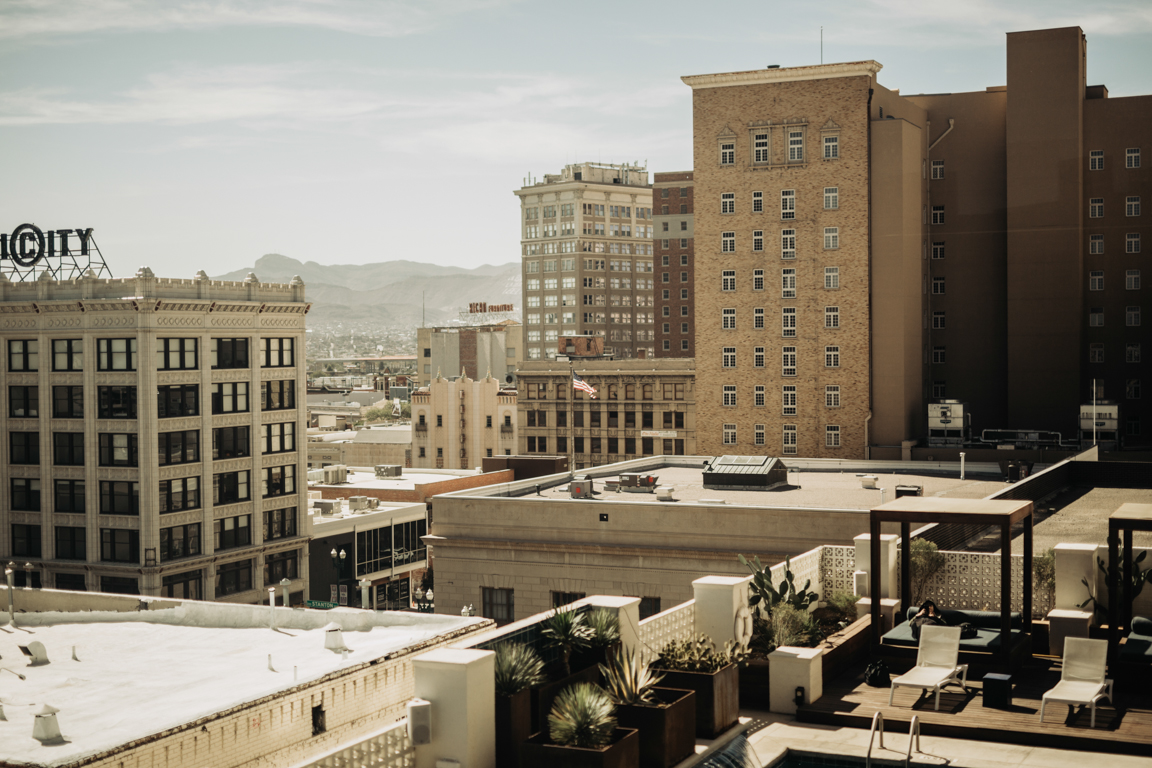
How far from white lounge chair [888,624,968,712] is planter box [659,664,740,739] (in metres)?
2.75

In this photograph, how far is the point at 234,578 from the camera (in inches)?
3088

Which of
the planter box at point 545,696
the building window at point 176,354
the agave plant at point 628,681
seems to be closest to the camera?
the planter box at point 545,696

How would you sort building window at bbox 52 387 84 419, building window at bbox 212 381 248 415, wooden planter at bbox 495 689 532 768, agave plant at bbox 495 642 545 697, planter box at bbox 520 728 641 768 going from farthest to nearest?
building window at bbox 212 381 248 415
building window at bbox 52 387 84 419
agave plant at bbox 495 642 545 697
wooden planter at bbox 495 689 532 768
planter box at bbox 520 728 641 768

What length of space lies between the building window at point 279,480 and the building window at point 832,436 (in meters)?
39.0

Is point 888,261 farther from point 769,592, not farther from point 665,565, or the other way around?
point 769,592

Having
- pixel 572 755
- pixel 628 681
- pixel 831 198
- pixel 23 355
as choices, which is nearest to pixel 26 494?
pixel 23 355

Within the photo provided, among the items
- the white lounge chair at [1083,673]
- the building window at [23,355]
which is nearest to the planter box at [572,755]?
the white lounge chair at [1083,673]

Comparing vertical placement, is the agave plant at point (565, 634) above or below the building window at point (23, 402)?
below

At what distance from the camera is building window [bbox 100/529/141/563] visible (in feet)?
244

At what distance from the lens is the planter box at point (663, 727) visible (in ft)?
49.2

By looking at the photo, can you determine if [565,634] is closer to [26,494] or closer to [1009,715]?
[1009,715]

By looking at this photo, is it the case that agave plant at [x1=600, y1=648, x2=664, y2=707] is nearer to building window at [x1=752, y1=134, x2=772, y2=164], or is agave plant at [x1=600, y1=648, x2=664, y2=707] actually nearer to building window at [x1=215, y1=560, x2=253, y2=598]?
building window at [x1=215, y1=560, x2=253, y2=598]

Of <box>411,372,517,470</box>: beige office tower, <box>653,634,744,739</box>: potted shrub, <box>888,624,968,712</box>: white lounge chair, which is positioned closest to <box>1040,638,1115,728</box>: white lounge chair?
<box>888,624,968,712</box>: white lounge chair

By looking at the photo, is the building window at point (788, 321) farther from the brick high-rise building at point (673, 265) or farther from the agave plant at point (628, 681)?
the brick high-rise building at point (673, 265)
